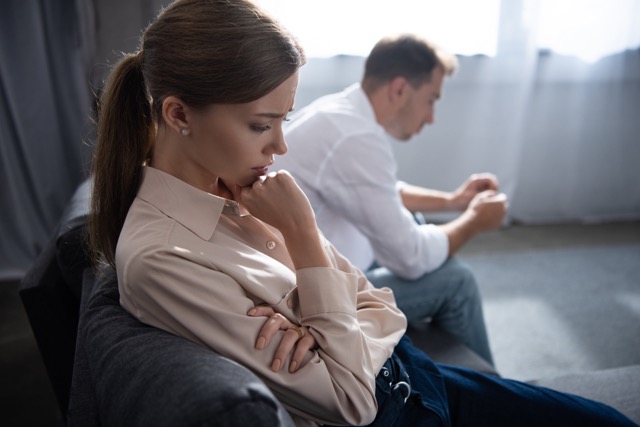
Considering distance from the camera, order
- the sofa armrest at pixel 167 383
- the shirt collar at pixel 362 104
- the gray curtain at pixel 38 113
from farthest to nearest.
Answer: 1. the gray curtain at pixel 38 113
2. the shirt collar at pixel 362 104
3. the sofa armrest at pixel 167 383

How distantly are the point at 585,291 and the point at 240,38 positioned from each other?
2.01 metres

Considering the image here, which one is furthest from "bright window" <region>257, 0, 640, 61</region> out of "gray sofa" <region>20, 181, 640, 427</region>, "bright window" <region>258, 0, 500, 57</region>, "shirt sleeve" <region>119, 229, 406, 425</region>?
"shirt sleeve" <region>119, 229, 406, 425</region>

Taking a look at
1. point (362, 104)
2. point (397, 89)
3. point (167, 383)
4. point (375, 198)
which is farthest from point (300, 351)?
point (397, 89)

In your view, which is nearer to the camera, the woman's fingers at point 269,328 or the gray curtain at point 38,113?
the woman's fingers at point 269,328

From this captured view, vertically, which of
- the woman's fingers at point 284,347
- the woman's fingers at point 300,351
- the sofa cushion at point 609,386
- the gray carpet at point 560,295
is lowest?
the gray carpet at point 560,295

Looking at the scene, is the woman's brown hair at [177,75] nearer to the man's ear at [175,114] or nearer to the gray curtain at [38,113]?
the man's ear at [175,114]

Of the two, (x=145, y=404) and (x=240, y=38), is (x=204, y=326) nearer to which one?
(x=145, y=404)

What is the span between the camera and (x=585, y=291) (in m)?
2.32

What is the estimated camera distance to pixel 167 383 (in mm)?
601

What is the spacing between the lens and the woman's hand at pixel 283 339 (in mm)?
729

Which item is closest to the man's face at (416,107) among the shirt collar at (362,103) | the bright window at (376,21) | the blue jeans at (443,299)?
the shirt collar at (362,103)

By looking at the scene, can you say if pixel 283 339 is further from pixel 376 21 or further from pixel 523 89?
pixel 523 89

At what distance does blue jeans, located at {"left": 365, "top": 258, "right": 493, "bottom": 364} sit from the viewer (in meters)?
1.45

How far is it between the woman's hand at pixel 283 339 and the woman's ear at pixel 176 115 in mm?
297
